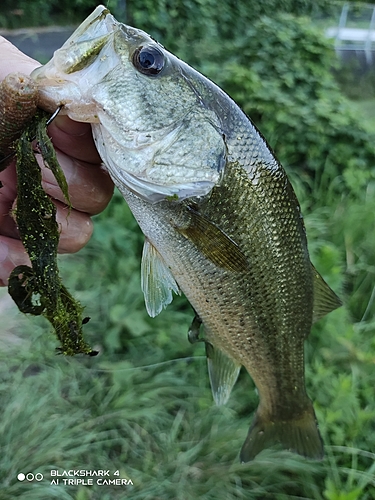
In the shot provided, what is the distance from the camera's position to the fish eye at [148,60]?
3.44 ft

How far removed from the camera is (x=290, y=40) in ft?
16.4

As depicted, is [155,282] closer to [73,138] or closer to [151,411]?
[73,138]

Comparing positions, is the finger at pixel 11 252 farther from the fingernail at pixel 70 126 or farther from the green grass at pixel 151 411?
the green grass at pixel 151 411

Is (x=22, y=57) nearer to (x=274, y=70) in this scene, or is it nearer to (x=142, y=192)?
(x=142, y=192)

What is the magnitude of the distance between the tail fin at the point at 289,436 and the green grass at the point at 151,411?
1.16 feet

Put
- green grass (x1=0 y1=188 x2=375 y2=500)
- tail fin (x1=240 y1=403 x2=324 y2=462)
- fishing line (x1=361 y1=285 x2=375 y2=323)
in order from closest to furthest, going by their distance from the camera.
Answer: tail fin (x1=240 y1=403 x2=324 y2=462) → green grass (x1=0 y1=188 x2=375 y2=500) → fishing line (x1=361 y1=285 x2=375 y2=323)

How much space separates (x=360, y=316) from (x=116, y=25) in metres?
2.76

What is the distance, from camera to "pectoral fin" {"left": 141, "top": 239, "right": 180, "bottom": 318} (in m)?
1.28

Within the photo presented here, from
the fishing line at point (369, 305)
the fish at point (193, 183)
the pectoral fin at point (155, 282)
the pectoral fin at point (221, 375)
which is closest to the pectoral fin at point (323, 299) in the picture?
the fish at point (193, 183)

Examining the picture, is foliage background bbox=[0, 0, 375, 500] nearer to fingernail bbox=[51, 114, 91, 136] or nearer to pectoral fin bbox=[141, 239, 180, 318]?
pectoral fin bbox=[141, 239, 180, 318]

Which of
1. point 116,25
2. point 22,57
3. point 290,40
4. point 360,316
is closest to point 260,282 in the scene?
point 116,25

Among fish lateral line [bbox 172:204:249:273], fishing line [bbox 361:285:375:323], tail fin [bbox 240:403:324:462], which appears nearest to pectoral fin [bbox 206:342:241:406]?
tail fin [bbox 240:403:324:462]

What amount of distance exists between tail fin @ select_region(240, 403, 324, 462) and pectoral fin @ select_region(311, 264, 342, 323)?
435 millimetres

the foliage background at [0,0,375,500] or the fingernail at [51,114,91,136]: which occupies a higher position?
the fingernail at [51,114,91,136]
